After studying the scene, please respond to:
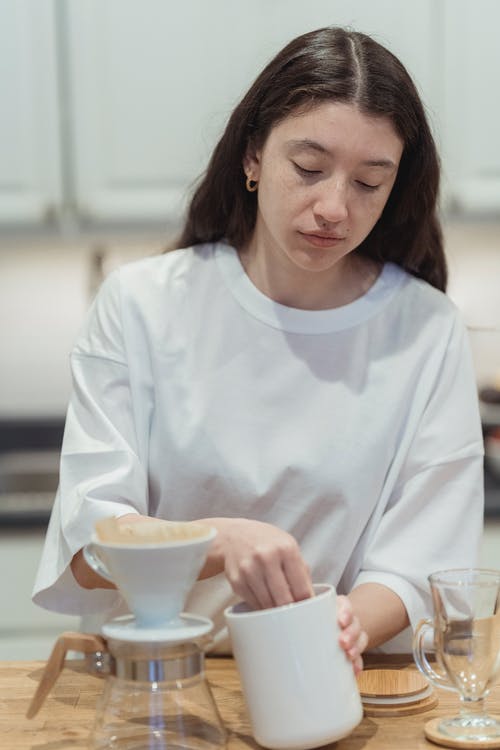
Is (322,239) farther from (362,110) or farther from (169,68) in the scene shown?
(169,68)

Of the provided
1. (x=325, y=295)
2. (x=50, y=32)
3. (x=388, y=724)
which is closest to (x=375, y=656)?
(x=388, y=724)

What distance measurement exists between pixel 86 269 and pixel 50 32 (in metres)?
0.64

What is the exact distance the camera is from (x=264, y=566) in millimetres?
1041

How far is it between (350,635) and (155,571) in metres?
0.21

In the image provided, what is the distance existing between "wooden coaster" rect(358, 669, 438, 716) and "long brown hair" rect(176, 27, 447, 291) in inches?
24.4

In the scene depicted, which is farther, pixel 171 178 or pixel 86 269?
pixel 86 269

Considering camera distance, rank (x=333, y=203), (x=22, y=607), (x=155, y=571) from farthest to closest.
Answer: (x=22, y=607) → (x=333, y=203) → (x=155, y=571)

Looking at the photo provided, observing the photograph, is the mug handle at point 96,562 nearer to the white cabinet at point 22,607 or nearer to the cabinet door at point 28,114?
the white cabinet at point 22,607

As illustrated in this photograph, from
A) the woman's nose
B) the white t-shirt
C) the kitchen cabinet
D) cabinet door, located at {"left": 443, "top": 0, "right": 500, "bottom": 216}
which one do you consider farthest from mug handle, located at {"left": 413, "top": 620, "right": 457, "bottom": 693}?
cabinet door, located at {"left": 443, "top": 0, "right": 500, "bottom": 216}

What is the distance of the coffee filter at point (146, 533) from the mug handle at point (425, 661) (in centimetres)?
25

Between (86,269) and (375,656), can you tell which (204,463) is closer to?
(375,656)

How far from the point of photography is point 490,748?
3.39 ft

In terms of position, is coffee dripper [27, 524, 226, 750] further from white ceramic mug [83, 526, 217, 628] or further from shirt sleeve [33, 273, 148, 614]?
shirt sleeve [33, 273, 148, 614]

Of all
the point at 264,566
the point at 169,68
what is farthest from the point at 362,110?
the point at 169,68
